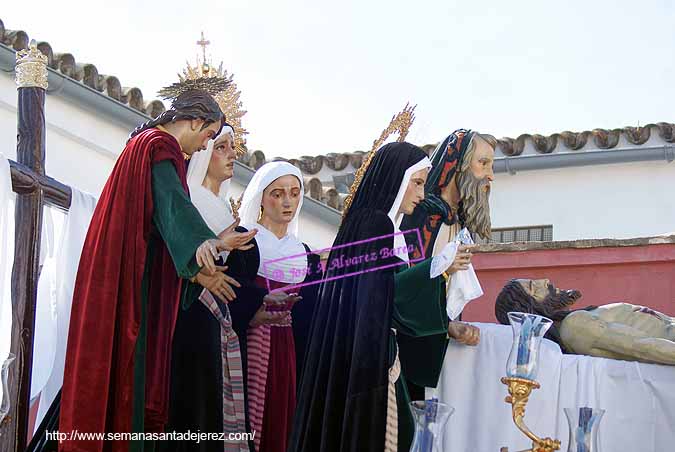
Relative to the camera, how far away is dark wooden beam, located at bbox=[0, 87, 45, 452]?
5.90 m

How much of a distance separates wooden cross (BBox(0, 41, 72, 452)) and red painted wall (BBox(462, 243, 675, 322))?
2590 mm

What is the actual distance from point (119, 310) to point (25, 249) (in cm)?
65

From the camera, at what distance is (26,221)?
6.11 metres

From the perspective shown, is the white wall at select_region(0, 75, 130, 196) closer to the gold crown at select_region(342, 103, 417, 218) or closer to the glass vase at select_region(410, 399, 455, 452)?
the gold crown at select_region(342, 103, 417, 218)

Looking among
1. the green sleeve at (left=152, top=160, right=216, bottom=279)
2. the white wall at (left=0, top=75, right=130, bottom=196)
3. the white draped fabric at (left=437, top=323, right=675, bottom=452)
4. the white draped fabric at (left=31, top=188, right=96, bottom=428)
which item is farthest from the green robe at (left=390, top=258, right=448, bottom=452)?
the white wall at (left=0, top=75, right=130, bottom=196)

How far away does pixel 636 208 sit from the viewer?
35.9ft

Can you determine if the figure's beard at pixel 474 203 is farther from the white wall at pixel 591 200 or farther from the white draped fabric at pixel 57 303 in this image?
the white wall at pixel 591 200

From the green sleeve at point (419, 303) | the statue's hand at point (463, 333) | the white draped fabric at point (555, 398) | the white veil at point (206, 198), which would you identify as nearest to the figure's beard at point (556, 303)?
the white draped fabric at point (555, 398)

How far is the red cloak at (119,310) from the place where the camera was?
5523 mm

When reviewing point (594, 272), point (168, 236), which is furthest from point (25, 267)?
point (594, 272)

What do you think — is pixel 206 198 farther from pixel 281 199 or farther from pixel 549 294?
pixel 549 294

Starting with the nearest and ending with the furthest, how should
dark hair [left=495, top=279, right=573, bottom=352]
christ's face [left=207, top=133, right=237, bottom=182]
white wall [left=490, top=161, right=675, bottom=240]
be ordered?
christ's face [left=207, top=133, right=237, bottom=182]
dark hair [left=495, top=279, right=573, bottom=352]
white wall [left=490, top=161, right=675, bottom=240]

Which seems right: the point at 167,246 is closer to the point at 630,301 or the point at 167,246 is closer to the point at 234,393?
the point at 234,393

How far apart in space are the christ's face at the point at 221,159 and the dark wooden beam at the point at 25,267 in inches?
26.9
